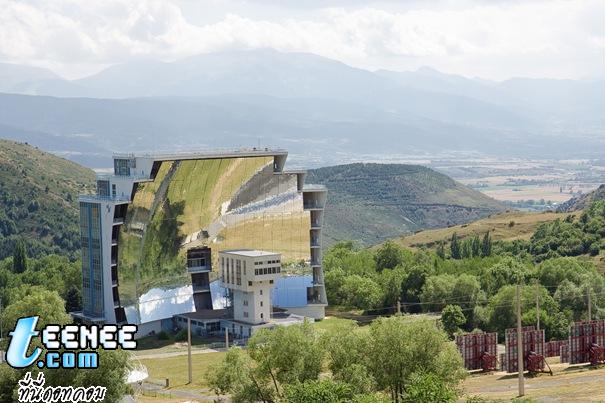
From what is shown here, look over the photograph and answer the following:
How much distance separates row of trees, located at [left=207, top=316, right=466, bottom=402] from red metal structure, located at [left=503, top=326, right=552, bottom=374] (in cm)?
1470

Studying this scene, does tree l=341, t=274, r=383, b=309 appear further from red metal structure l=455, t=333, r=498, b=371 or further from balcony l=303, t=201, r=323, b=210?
red metal structure l=455, t=333, r=498, b=371

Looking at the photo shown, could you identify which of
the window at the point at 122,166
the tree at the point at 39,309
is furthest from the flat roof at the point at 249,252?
the tree at the point at 39,309

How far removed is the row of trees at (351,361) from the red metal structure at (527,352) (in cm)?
1470

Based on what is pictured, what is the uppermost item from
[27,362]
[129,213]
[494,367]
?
[129,213]

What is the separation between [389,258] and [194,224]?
37748 millimetres

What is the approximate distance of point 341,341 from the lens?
69.8 m

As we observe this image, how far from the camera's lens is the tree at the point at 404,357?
6831 centimetres

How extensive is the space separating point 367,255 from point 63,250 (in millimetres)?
68956

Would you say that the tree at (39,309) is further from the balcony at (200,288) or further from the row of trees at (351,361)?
the balcony at (200,288)

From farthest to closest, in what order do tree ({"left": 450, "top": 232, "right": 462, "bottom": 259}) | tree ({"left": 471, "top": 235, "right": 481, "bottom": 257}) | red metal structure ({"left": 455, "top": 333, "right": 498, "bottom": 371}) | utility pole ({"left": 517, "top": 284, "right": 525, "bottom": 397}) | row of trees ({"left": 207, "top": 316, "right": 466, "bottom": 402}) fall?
tree ({"left": 450, "top": 232, "right": 462, "bottom": 259}) < tree ({"left": 471, "top": 235, "right": 481, "bottom": 257}) < red metal structure ({"left": 455, "top": 333, "right": 498, "bottom": 371}) < utility pole ({"left": 517, "top": 284, "right": 525, "bottom": 397}) < row of trees ({"left": 207, "top": 316, "right": 466, "bottom": 402})

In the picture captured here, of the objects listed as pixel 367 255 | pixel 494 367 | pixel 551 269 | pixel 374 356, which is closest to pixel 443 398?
pixel 374 356

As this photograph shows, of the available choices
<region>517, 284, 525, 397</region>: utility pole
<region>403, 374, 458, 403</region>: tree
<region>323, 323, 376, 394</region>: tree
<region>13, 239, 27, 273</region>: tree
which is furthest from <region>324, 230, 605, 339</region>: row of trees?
<region>403, 374, 458, 403</region>: tree

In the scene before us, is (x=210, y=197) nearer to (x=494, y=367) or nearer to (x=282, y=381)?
(x=494, y=367)

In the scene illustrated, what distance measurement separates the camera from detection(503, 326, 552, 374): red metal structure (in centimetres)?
8356
